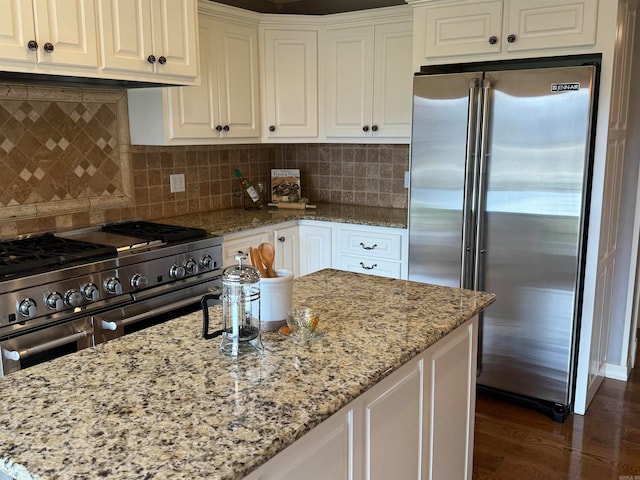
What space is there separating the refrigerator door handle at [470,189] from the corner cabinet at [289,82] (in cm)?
126

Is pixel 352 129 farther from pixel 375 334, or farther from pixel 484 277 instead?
pixel 375 334

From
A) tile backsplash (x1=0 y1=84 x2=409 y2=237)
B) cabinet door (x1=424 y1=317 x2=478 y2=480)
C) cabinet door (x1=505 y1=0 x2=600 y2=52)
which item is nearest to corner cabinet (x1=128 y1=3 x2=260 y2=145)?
Answer: tile backsplash (x1=0 y1=84 x2=409 y2=237)

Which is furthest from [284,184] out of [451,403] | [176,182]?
[451,403]

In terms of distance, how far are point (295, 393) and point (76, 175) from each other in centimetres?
237

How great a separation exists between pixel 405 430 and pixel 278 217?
2.25 m

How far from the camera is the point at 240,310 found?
1499mm

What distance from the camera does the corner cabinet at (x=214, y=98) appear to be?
128 inches

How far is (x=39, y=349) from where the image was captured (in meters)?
2.30

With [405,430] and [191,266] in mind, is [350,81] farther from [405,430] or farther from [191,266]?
[405,430]

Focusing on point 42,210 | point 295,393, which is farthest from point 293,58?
point 295,393

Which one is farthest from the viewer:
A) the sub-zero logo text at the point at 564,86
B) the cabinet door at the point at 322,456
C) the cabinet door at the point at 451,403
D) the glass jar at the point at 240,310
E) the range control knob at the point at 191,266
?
the range control knob at the point at 191,266

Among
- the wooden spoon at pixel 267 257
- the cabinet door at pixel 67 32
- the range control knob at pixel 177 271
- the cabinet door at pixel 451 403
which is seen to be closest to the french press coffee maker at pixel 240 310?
the wooden spoon at pixel 267 257

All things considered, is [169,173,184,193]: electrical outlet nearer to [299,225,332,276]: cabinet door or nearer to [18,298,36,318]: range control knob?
[299,225,332,276]: cabinet door

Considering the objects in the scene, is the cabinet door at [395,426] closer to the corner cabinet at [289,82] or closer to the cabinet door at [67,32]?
the cabinet door at [67,32]
